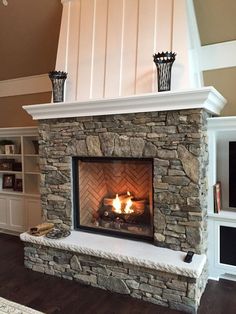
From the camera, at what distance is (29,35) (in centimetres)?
394

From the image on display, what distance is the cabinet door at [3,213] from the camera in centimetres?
454

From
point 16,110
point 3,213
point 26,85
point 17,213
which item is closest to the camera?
point 17,213

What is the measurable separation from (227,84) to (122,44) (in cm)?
125

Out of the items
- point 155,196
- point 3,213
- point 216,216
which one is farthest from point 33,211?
point 216,216

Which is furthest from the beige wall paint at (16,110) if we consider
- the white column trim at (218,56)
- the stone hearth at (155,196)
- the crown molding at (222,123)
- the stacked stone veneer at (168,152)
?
the crown molding at (222,123)

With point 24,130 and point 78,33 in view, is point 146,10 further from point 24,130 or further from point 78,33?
point 24,130

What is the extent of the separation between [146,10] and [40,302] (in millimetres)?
3052

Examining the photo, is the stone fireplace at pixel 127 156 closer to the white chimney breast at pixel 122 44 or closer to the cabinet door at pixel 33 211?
the white chimney breast at pixel 122 44

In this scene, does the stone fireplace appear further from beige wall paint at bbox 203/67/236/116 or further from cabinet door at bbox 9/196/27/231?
cabinet door at bbox 9/196/27/231

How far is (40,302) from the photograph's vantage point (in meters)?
2.58

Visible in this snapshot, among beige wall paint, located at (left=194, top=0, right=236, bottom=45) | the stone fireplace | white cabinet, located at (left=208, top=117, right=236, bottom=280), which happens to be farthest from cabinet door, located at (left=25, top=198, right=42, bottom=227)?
beige wall paint, located at (left=194, top=0, right=236, bottom=45)

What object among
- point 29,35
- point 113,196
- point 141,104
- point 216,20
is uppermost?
point 29,35

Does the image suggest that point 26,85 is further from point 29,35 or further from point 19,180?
point 19,180

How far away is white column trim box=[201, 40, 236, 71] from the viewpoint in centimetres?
308
